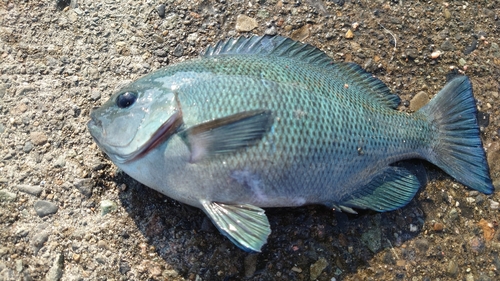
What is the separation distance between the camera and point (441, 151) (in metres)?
2.66

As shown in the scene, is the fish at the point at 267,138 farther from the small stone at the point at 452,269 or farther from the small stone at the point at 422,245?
the small stone at the point at 452,269

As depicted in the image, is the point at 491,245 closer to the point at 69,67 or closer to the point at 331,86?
the point at 331,86

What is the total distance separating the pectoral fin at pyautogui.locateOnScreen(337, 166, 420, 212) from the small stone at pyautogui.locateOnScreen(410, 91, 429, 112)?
1.83 ft

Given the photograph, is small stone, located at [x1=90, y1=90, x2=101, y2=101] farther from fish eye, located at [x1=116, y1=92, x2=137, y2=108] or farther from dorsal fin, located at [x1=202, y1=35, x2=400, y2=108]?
dorsal fin, located at [x1=202, y1=35, x2=400, y2=108]

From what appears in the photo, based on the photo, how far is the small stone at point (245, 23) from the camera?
308 cm

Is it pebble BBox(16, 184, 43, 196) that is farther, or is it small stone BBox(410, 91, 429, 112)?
small stone BBox(410, 91, 429, 112)

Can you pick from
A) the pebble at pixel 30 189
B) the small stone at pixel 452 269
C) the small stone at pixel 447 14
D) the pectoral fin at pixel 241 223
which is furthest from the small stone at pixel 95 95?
the small stone at pixel 447 14

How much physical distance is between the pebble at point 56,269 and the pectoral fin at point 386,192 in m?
1.63

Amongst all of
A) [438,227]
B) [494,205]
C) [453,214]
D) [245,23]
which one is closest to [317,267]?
[438,227]

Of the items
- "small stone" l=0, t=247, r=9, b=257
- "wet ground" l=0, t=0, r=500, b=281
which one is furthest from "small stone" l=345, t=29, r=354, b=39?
"small stone" l=0, t=247, r=9, b=257

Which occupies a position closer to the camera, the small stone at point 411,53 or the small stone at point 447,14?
the small stone at point 411,53

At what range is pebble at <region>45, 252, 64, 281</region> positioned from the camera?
7.98 ft

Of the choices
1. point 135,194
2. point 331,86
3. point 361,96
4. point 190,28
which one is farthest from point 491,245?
point 190,28

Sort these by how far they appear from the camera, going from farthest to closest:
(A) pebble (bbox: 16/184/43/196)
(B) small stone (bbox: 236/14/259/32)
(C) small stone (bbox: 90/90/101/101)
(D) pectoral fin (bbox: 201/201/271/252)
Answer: (B) small stone (bbox: 236/14/259/32)
(C) small stone (bbox: 90/90/101/101)
(A) pebble (bbox: 16/184/43/196)
(D) pectoral fin (bbox: 201/201/271/252)
